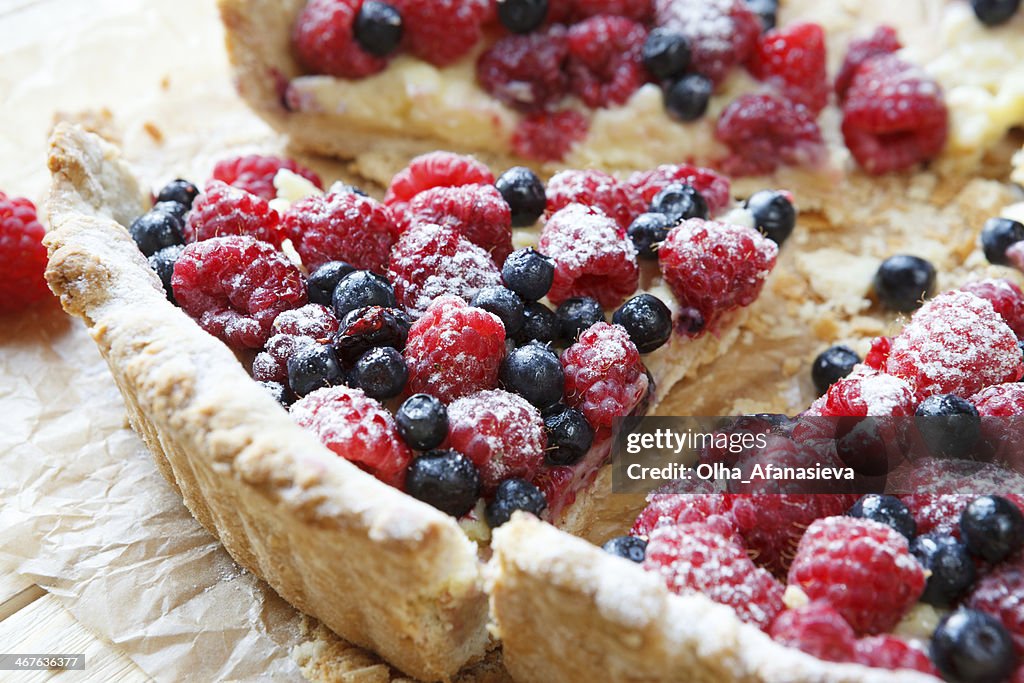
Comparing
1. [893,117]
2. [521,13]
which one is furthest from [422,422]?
[893,117]

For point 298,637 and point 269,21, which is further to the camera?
point 269,21

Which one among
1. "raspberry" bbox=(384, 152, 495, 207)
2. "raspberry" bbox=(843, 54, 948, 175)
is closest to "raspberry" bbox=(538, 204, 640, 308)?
"raspberry" bbox=(384, 152, 495, 207)

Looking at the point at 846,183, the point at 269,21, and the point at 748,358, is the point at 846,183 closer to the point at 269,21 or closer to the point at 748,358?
the point at 748,358

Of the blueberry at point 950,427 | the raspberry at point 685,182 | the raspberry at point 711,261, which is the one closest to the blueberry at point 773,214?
the raspberry at point 685,182

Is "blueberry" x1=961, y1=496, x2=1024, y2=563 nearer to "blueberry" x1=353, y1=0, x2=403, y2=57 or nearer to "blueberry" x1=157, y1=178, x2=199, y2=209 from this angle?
"blueberry" x1=157, y1=178, x2=199, y2=209

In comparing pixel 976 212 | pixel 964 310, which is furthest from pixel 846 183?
pixel 964 310
